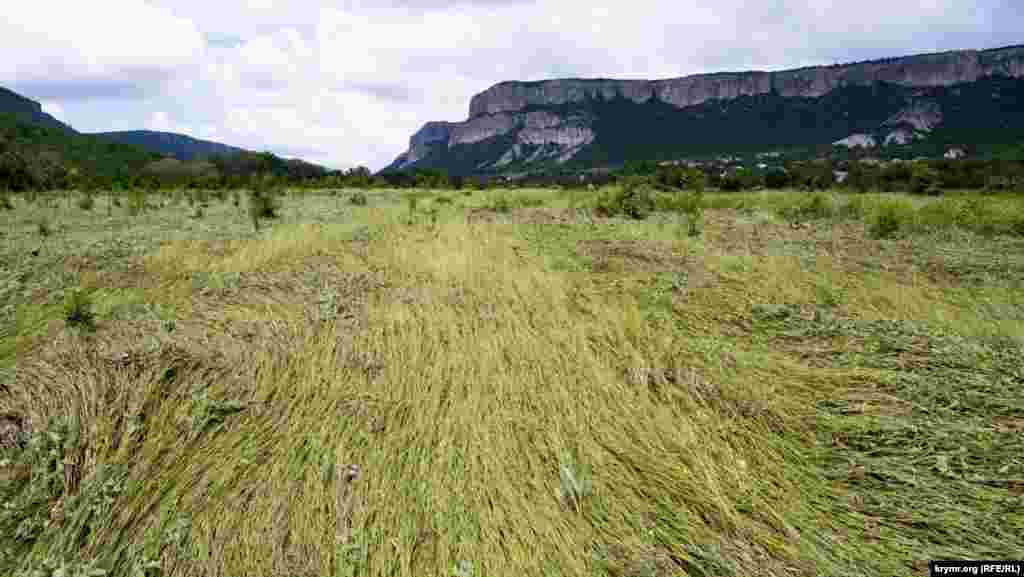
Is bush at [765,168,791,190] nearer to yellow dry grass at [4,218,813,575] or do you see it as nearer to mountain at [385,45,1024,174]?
yellow dry grass at [4,218,813,575]

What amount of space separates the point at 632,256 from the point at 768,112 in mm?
112229

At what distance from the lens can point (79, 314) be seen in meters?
3.54

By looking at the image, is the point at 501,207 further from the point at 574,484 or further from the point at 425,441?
the point at 574,484

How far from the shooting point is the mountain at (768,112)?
265 ft

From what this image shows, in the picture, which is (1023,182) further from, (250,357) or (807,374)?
(250,357)

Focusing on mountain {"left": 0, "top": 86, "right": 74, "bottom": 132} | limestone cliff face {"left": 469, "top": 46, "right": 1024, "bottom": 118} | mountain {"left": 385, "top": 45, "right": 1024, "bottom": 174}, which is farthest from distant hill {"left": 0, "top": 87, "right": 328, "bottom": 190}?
limestone cliff face {"left": 469, "top": 46, "right": 1024, "bottom": 118}

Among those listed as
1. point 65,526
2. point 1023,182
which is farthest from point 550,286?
point 1023,182

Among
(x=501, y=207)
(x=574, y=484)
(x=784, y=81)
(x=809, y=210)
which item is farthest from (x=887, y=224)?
(x=784, y=81)

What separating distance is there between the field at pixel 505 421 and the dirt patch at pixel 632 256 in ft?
1.04

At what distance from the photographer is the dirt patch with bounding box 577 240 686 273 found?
214 inches

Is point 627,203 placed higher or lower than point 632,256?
higher

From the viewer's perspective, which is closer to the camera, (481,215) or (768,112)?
(481,215)

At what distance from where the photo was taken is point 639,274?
518cm

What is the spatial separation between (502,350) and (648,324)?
1.24 meters
